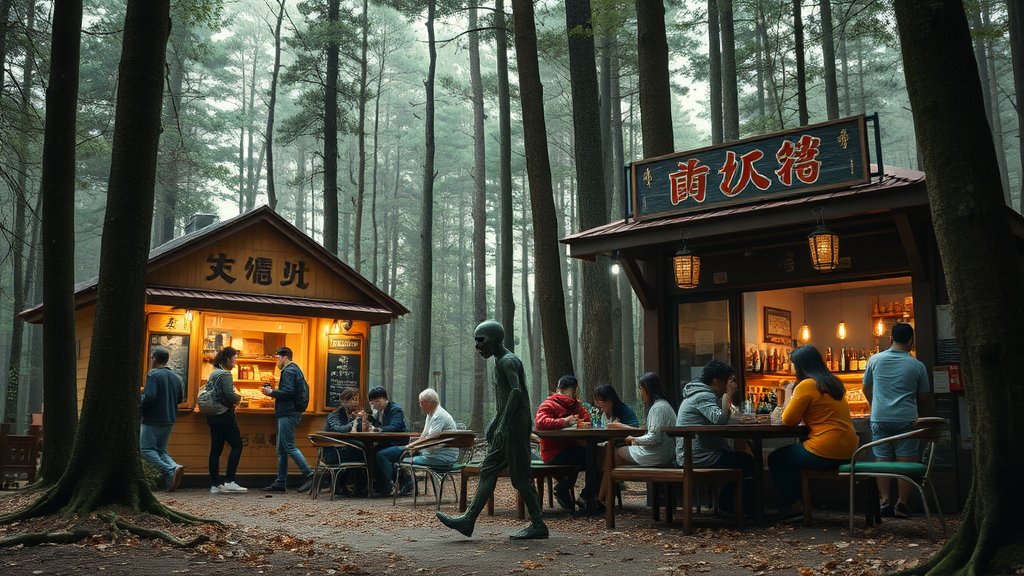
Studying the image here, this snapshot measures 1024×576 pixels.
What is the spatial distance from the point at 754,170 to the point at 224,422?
24.9ft

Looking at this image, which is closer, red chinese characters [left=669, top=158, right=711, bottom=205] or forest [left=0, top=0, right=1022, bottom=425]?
red chinese characters [left=669, top=158, right=711, bottom=205]

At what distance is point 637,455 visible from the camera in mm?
8023

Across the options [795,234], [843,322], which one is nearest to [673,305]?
[795,234]

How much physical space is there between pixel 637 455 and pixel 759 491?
1130mm

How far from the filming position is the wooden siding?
43.2ft

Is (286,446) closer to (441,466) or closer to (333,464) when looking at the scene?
(333,464)

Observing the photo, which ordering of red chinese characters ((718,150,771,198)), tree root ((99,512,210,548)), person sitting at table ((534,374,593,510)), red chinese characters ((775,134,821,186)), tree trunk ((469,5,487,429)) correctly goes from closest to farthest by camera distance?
tree root ((99,512,210,548)), red chinese characters ((775,134,821,186)), person sitting at table ((534,374,593,510)), red chinese characters ((718,150,771,198)), tree trunk ((469,5,487,429))

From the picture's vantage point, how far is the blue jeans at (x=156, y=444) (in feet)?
37.6

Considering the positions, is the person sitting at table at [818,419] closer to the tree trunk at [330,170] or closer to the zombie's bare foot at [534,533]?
the zombie's bare foot at [534,533]

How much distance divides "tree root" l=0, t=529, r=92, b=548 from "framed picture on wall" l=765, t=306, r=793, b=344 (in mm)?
8349

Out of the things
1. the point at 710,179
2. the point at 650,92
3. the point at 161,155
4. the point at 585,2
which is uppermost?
the point at 161,155

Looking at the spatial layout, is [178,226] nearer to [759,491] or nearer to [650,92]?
[650,92]

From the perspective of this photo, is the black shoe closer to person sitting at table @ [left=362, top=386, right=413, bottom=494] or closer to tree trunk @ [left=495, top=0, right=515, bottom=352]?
person sitting at table @ [left=362, top=386, right=413, bottom=494]

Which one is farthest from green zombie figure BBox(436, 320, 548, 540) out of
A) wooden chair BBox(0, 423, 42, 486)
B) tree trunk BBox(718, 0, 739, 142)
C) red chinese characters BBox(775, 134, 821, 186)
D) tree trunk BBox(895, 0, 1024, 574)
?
tree trunk BBox(718, 0, 739, 142)
